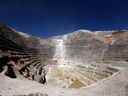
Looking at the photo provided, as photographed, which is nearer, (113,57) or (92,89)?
(92,89)

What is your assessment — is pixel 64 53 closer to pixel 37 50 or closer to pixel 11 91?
pixel 37 50

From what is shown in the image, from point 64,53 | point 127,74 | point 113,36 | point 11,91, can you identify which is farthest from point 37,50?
point 11,91

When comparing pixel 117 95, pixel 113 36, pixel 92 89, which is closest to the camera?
pixel 117 95

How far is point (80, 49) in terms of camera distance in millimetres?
37875

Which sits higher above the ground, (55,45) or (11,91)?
(55,45)

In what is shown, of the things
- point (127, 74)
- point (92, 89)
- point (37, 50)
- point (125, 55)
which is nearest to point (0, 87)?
point (92, 89)

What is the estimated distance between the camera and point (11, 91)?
8781mm

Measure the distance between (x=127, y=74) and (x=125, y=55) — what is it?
54.2 ft

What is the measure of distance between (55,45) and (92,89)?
31.8 metres

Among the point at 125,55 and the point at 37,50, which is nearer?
the point at 125,55

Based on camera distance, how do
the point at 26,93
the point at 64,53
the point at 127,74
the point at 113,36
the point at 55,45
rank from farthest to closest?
the point at 55,45
the point at 64,53
the point at 113,36
the point at 127,74
the point at 26,93

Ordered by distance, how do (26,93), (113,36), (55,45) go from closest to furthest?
(26,93)
(113,36)
(55,45)

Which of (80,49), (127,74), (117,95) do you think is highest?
(80,49)

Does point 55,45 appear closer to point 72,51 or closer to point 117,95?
point 72,51
